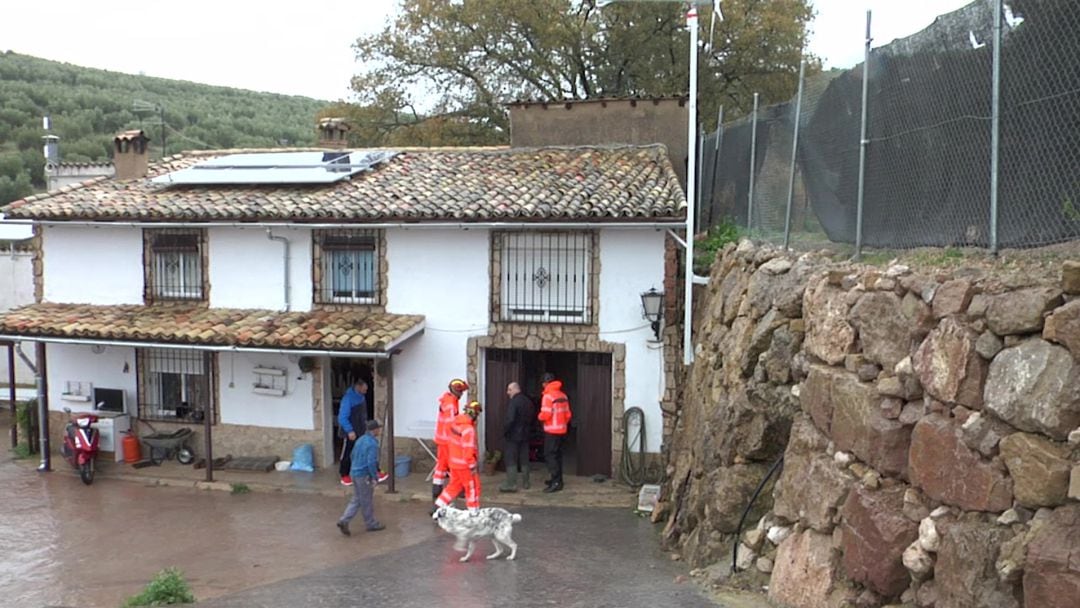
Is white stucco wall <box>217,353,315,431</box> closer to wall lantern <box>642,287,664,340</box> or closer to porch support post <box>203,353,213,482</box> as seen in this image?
porch support post <box>203,353,213,482</box>

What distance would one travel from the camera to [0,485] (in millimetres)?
14086

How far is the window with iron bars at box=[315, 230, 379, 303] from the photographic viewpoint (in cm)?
1440

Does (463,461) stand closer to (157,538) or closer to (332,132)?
(157,538)

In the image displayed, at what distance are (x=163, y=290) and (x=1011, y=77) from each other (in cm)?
1361

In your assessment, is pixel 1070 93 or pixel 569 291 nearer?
pixel 1070 93

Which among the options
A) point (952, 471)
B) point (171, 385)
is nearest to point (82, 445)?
Answer: point (171, 385)

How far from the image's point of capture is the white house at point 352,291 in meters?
13.5

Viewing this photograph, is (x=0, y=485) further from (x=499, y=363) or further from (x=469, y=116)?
(x=469, y=116)

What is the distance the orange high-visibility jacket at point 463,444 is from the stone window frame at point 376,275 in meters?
3.91

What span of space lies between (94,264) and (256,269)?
3.08m

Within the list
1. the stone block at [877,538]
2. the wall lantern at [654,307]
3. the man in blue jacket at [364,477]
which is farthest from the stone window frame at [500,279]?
the stone block at [877,538]

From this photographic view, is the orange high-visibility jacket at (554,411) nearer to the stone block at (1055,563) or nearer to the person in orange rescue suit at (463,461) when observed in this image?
the person in orange rescue suit at (463,461)

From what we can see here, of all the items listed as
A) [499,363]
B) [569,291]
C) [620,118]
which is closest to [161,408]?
[499,363]

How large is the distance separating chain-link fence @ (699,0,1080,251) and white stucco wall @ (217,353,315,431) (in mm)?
8711
